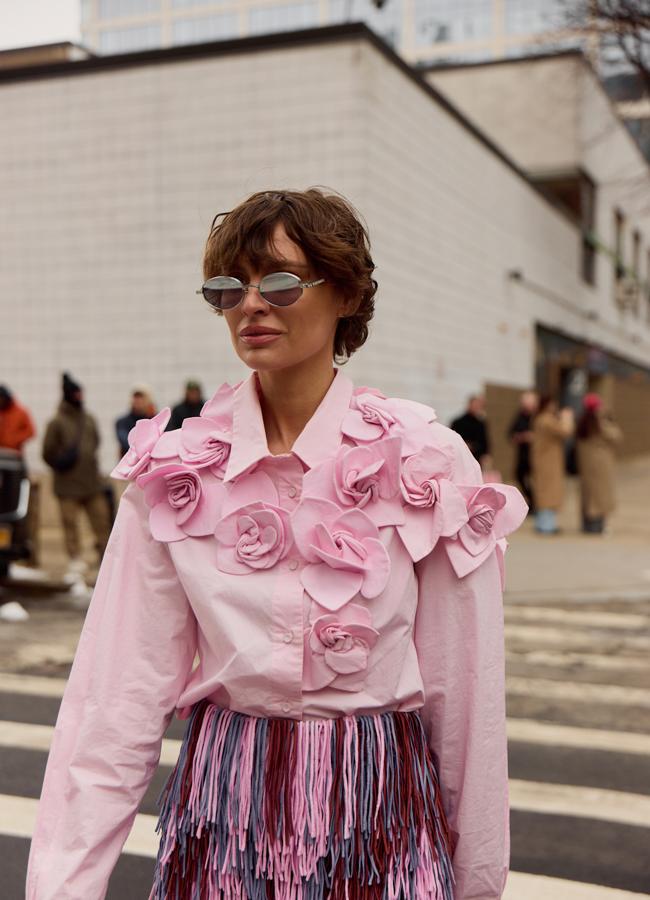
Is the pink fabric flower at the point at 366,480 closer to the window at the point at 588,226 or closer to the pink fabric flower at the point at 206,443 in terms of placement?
the pink fabric flower at the point at 206,443

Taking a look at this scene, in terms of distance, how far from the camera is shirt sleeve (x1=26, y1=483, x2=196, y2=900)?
178 cm

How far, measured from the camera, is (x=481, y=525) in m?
1.89

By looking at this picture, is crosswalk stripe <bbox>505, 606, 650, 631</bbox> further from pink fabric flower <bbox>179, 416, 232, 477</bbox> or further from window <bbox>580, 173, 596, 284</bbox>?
window <bbox>580, 173, 596, 284</bbox>

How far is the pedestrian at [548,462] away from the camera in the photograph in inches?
551

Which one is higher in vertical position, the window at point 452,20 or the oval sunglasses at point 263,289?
the window at point 452,20

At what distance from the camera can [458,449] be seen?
1943 millimetres

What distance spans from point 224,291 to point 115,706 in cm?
75

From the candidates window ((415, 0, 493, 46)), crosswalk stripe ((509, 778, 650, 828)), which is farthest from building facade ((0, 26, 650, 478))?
window ((415, 0, 493, 46))

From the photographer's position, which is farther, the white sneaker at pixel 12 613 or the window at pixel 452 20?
the window at pixel 452 20

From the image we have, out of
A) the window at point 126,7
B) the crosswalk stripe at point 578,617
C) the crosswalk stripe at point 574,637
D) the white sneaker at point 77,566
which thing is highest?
the window at point 126,7

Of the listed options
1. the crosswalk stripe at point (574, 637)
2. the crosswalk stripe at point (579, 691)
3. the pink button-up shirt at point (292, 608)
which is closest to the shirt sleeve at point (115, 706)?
the pink button-up shirt at point (292, 608)

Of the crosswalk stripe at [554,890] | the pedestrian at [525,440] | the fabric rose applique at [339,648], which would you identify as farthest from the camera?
the pedestrian at [525,440]

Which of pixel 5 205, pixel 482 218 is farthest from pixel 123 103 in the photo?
A: pixel 482 218

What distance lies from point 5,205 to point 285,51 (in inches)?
187
